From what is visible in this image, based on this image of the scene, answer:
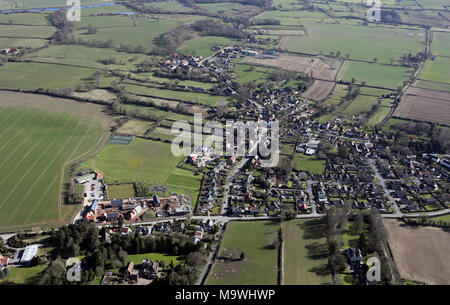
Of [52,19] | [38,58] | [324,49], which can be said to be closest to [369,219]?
[324,49]

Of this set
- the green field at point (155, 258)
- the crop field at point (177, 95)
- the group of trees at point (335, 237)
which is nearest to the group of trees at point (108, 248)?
the green field at point (155, 258)

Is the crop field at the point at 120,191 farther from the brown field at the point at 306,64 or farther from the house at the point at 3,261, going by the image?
the brown field at the point at 306,64

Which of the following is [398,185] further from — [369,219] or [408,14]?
[408,14]

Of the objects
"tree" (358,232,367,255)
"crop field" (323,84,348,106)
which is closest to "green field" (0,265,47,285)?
"tree" (358,232,367,255)

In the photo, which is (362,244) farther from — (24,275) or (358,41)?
(358,41)

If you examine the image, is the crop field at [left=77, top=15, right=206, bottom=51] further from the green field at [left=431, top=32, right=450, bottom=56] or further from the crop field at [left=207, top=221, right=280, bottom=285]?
the green field at [left=431, top=32, right=450, bottom=56]
